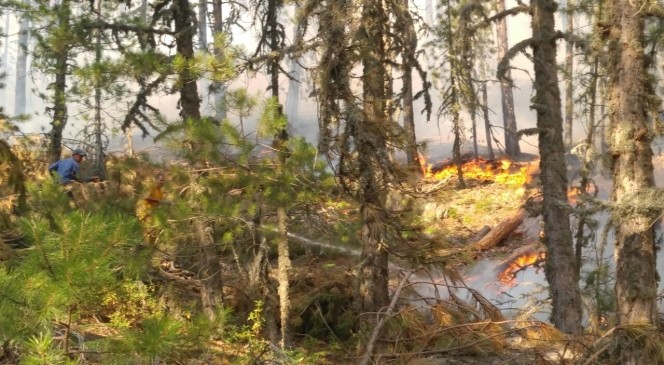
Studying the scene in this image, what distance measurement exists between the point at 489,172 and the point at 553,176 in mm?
11878

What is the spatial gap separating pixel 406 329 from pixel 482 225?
1066 cm

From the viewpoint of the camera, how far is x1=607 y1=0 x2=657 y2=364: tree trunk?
660 cm

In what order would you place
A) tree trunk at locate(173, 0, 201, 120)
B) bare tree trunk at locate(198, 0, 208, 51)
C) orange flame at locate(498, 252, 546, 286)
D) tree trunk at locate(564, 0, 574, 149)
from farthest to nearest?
orange flame at locate(498, 252, 546, 286)
tree trunk at locate(564, 0, 574, 149)
bare tree trunk at locate(198, 0, 208, 51)
tree trunk at locate(173, 0, 201, 120)

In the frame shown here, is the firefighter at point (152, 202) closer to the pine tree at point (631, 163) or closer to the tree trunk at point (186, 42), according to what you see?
the tree trunk at point (186, 42)

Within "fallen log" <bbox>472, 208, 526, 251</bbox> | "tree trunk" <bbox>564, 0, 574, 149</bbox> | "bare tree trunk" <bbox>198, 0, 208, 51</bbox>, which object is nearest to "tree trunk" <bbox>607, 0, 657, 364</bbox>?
"tree trunk" <bbox>564, 0, 574, 149</bbox>

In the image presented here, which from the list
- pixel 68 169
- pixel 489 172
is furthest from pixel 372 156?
pixel 489 172

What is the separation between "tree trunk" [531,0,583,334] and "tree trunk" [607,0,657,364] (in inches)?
149

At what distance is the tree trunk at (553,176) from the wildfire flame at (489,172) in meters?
9.92

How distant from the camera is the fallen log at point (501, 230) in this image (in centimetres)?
1592

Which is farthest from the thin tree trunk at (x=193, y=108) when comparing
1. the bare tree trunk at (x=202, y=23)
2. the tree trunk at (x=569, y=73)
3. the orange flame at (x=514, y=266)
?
the orange flame at (x=514, y=266)

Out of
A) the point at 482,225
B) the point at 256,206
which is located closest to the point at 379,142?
the point at 256,206

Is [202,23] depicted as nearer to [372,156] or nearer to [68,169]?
[68,169]

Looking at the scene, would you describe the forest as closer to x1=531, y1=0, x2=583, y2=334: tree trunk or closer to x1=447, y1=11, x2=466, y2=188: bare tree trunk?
x1=531, y1=0, x2=583, y2=334: tree trunk

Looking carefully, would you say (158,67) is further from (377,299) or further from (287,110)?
(287,110)
